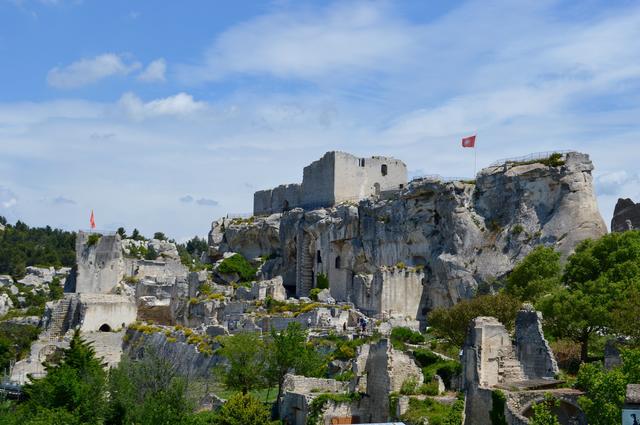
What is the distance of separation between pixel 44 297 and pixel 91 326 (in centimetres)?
4040

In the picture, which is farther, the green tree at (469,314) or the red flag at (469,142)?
the red flag at (469,142)

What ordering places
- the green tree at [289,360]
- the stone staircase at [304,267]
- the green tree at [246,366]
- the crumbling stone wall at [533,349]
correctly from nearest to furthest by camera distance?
the crumbling stone wall at [533,349], the green tree at [289,360], the green tree at [246,366], the stone staircase at [304,267]

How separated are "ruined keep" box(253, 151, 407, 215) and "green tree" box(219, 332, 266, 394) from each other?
29941mm

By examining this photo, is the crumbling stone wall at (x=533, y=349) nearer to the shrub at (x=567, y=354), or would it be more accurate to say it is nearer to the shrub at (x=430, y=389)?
the shrub at (x=567, y=354)

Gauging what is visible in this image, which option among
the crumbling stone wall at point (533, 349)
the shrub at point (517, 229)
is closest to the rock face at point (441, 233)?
the shrub at point (517, 229)

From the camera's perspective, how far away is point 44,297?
98.7m

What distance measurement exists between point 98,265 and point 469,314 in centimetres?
3892

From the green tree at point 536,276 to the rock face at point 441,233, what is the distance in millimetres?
5068

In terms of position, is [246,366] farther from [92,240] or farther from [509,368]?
[92,240]

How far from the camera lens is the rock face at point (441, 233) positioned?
52.0m

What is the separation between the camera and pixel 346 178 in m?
72.1

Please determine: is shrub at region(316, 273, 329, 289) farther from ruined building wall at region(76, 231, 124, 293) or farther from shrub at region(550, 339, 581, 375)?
shrub at region(550, 339, 581, 375)

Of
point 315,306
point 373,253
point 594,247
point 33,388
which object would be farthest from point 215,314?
point 594,247

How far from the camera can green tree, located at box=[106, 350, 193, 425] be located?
34.2 meters
